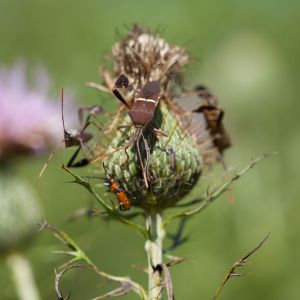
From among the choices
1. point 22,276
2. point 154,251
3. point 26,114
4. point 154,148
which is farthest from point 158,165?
point 26,114

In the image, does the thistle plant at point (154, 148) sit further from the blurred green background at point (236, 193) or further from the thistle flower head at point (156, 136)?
the blurred green background at point (236, 193)

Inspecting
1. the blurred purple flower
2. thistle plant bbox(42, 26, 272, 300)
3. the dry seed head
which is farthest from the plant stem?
the dry seed head

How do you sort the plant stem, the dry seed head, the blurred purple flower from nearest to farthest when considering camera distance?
the dry seed head
the plant stem
the blurred purple flower

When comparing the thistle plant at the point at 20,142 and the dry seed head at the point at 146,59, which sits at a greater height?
the dry seed head at the point at 146,59

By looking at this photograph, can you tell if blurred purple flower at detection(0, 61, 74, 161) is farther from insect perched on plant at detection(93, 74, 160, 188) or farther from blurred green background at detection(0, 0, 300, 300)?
insect perched on plant at detection(93, 74, 160, 188)

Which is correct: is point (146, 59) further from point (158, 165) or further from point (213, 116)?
point (158, 165)

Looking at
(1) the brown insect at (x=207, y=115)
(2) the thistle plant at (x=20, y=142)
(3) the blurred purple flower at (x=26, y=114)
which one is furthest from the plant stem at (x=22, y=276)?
(1) the brown insect at (x=207, y=115)

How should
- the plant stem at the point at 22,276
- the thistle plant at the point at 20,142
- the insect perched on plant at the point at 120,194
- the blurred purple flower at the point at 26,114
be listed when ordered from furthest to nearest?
the blurred purple flower at the point at 26,114
the thistle plant at the point at 20,142
the plant stem at the point at 22,276
the insect perched on plant at the point at 120,194
